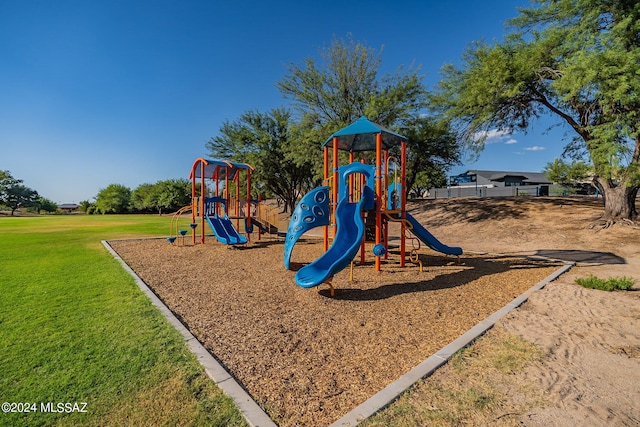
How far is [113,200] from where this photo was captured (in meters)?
63.4

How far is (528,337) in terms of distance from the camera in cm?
429

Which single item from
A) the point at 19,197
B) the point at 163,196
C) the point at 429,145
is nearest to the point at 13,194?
the point at 19,197

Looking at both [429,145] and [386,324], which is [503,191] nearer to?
[429,145]

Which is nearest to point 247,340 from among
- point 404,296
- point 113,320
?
point 113,320

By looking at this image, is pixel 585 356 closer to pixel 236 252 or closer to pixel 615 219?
pixel 236 252

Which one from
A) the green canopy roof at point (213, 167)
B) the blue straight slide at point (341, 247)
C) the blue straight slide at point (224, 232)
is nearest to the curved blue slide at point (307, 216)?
the blue straight slide at point (341, 247)

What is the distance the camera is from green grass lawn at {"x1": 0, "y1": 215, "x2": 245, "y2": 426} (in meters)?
2.66

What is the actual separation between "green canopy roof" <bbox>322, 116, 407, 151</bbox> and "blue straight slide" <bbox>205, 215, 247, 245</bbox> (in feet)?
18.5

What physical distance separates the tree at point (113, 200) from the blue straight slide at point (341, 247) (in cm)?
6882

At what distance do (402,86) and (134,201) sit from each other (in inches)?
2394

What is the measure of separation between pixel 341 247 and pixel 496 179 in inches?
2278

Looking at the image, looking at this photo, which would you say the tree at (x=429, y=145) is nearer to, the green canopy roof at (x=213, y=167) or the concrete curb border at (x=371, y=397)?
the green canopy roof at (x=213, y=167)

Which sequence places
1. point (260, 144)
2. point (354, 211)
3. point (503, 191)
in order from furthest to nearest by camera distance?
1. point (503, 191)
2. point (260, 144)
3. point (354, 211)

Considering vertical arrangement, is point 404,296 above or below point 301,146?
below
